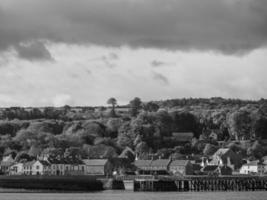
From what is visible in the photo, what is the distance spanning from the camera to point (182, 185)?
439 feet

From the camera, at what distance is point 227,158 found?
187 metres

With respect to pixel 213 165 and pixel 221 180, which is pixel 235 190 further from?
pixel 213 165

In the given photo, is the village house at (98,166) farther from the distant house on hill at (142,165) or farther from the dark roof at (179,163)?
the dark roof at (179,163)

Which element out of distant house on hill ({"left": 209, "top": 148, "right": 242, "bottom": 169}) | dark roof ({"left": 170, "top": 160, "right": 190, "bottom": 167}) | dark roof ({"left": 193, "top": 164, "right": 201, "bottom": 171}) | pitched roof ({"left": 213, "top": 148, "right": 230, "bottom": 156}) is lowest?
dark roof ({"left": 193, "top": 164, "right": 201, "bottom": 171})

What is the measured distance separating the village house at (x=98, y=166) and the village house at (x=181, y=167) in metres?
12.6

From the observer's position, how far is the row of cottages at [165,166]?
167250 millimetres

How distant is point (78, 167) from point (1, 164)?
23216mm

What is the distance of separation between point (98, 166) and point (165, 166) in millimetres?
13501

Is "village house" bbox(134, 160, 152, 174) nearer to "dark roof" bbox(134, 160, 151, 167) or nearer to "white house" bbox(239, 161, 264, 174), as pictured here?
"dark roof" bbox(134, 160, 151, 167)

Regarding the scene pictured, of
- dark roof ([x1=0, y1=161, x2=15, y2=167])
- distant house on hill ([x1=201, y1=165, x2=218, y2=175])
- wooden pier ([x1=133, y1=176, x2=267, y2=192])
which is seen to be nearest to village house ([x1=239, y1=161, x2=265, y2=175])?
distant house on hill ([x1=201, y1=165, x2=218, y2=175])

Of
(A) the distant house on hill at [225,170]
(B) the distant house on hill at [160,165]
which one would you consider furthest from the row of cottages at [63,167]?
(A) the distant house on hill at [225,170]

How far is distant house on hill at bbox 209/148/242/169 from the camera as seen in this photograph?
609ft

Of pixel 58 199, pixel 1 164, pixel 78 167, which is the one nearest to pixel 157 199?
pixel 58 199

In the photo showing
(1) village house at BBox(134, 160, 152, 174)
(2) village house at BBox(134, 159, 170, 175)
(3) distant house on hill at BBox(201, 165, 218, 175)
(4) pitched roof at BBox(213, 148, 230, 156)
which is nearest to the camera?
(2) village house at BBox(134, 159, 170, 175)
